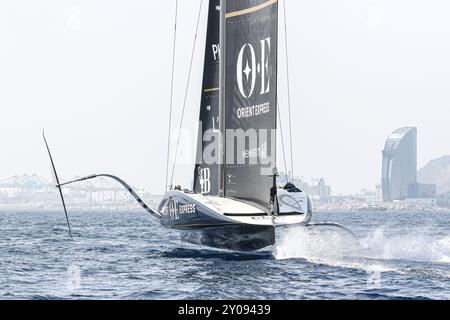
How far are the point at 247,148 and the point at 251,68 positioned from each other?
7.11 feet

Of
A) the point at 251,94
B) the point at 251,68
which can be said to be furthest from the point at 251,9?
the point at 251,94

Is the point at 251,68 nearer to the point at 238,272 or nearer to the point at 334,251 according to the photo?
the point at 238,272

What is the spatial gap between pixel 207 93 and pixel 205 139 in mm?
1600

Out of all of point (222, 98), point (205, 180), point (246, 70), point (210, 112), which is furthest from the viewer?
point (210, 112)

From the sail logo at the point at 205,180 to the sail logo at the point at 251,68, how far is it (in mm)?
4683

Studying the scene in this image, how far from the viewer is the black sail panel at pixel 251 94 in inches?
877

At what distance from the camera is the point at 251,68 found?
22484 mm

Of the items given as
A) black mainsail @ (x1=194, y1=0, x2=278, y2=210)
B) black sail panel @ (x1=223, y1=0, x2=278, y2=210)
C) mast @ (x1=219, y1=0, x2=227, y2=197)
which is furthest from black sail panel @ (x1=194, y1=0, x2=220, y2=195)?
black sail panel @ (x1=223, y1=0, x2=278, y2=210)

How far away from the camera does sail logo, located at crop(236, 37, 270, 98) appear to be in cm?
2223

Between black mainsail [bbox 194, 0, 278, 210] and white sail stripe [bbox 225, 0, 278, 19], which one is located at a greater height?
white sail stripe [bbox 225, 0, 278, 19]

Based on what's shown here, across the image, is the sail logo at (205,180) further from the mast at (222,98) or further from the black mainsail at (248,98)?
the black mainsail at (248,98)

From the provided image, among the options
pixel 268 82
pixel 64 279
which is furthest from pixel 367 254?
pixel 64 279

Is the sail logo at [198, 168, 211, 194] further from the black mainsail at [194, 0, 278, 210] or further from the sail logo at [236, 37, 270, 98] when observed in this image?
the sail logo at [236, 37, 270, 98]

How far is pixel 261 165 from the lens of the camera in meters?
22.3
